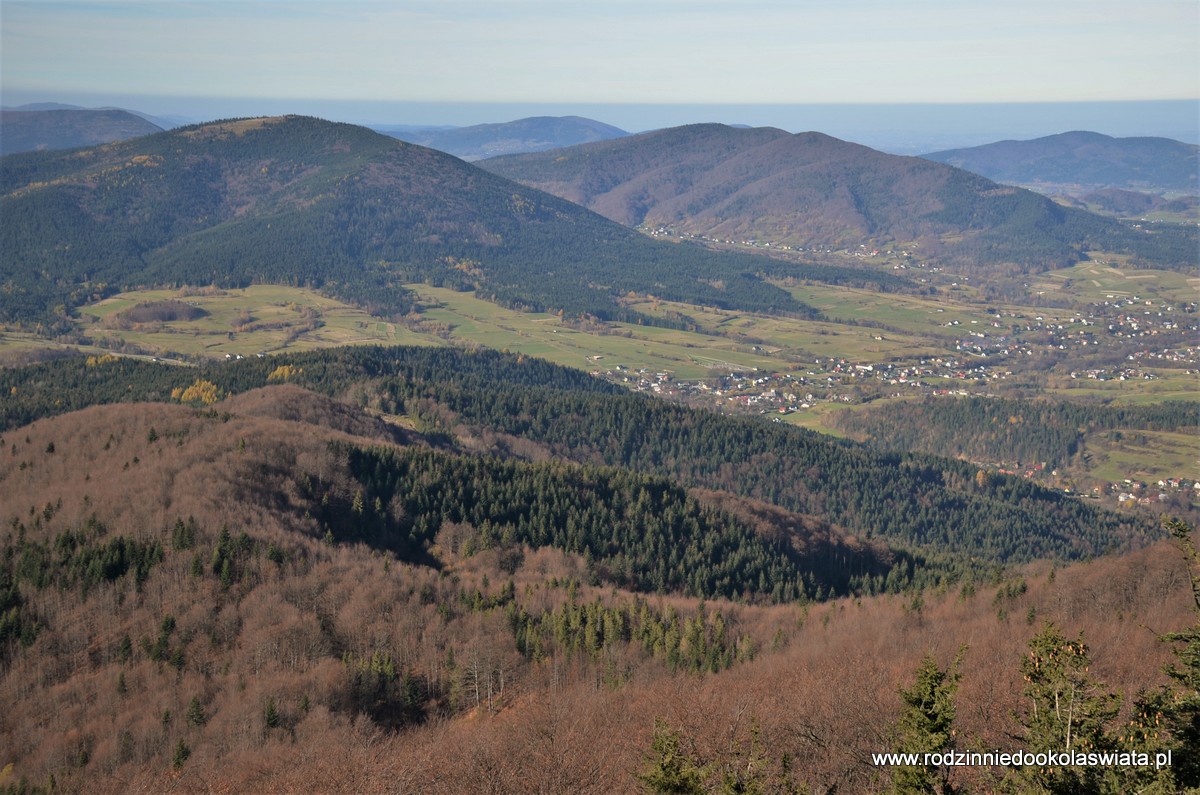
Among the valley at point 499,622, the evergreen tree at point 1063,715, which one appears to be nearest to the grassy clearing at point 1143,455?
the valley at point 499,622

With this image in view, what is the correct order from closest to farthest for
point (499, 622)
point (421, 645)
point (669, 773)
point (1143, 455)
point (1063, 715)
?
point (1063, 715), point (669, 773), point (421, 645), point (499, 622), point (1143, 455)

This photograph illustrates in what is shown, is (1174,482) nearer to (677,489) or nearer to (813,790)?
(677,489)

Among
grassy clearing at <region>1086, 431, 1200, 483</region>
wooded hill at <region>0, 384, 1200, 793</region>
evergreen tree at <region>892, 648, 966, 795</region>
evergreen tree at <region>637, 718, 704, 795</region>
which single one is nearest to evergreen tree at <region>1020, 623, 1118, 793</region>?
wooded hill at <region>0, 384, 1200, 793</region>

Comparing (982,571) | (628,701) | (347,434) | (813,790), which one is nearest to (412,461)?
(347,434)

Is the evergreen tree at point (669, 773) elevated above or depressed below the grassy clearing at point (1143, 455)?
above

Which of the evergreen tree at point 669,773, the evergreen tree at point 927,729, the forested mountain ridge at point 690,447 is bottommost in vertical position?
the forested mountain ridge at point 690,447

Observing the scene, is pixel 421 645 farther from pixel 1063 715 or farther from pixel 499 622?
pixel 1063 715

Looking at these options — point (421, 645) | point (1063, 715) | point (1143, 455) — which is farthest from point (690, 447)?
point (1063, 715)

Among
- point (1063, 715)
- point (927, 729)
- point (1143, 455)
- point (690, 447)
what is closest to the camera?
point (1063, 715)

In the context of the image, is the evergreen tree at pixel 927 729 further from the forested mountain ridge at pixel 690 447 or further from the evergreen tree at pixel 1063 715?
the forested mountain ridge at pixel 690 447
